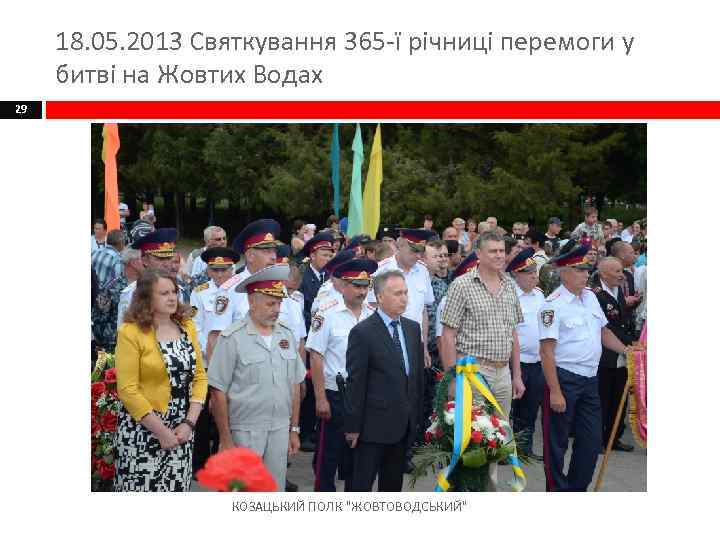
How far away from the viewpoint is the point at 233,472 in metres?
3.53

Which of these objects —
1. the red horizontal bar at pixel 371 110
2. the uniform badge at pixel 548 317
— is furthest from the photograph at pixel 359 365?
the red horizontal bar at pixel 371 110

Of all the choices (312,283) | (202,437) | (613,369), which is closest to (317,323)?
(202,437)

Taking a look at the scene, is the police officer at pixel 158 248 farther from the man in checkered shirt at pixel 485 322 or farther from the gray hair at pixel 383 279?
the gray hair at pixel 383 279

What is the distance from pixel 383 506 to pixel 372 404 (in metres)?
0.62

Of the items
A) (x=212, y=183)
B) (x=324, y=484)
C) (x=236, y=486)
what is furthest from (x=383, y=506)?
(x=212, y=183)

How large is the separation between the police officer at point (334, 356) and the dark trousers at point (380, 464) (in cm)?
93

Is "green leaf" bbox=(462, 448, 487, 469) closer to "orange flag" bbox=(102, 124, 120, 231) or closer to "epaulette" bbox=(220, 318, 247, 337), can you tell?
"epaulette" bbox=(220, 318, 247, 337)

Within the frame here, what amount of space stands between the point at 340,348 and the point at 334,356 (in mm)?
93

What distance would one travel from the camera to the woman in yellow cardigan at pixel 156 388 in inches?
232

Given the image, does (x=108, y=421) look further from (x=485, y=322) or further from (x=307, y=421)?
(x=307, y=421)

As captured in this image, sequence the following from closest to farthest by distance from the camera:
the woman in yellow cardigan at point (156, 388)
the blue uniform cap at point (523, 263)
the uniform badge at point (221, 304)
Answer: the woman in yellow cardigan at point (156, 388) → the uniform badge at point (221, 304) → the blue uniform cap at point (523, 263)

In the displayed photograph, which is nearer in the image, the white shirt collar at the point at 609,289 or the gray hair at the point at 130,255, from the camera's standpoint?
the gray hair at the point at 130,255

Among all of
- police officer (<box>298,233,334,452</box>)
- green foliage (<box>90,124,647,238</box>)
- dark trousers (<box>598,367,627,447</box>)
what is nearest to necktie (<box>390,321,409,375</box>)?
police officer (<box>298,233,334,452</box>)

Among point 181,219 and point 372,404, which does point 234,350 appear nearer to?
point 372,404
